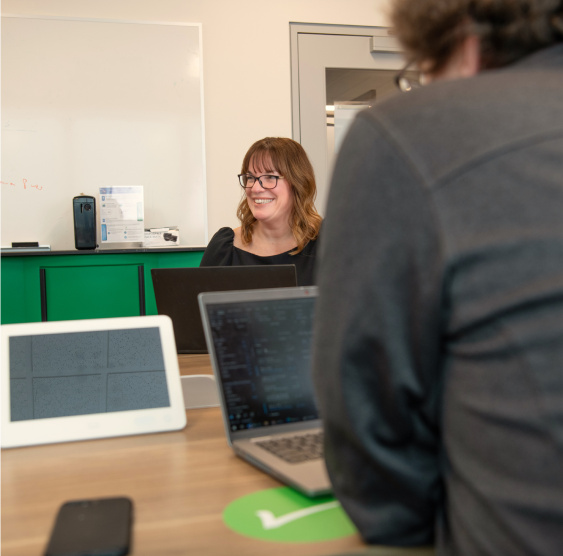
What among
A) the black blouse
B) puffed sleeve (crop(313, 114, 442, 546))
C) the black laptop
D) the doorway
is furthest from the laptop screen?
the doorway

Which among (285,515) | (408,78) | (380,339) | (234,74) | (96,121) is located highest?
(234,74)

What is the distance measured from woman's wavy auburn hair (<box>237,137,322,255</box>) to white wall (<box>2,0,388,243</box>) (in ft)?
3.86

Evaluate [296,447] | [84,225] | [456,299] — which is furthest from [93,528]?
[84,225]

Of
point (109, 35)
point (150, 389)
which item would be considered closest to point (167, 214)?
point (109, 35)

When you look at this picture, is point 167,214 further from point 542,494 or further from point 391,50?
point 542,494

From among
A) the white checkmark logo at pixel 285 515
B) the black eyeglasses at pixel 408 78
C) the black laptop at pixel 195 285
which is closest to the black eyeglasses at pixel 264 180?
the black laptop at pixel 195 285

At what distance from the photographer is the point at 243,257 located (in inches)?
95.0

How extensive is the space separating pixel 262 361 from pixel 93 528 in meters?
0.38

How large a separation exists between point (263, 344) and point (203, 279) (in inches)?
21.7

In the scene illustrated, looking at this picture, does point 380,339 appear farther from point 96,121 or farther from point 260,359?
point 96,121

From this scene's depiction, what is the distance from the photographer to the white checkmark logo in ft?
2.30

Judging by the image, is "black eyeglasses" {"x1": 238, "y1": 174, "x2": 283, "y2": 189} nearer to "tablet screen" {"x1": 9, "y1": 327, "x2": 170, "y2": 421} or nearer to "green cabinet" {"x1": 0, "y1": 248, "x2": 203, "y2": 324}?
"green cabinet" {"x1": 0, "y1": 248, "x2": 203, "y2": 324}

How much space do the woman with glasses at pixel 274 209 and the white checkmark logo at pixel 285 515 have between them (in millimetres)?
1666

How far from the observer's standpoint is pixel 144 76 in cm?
351
